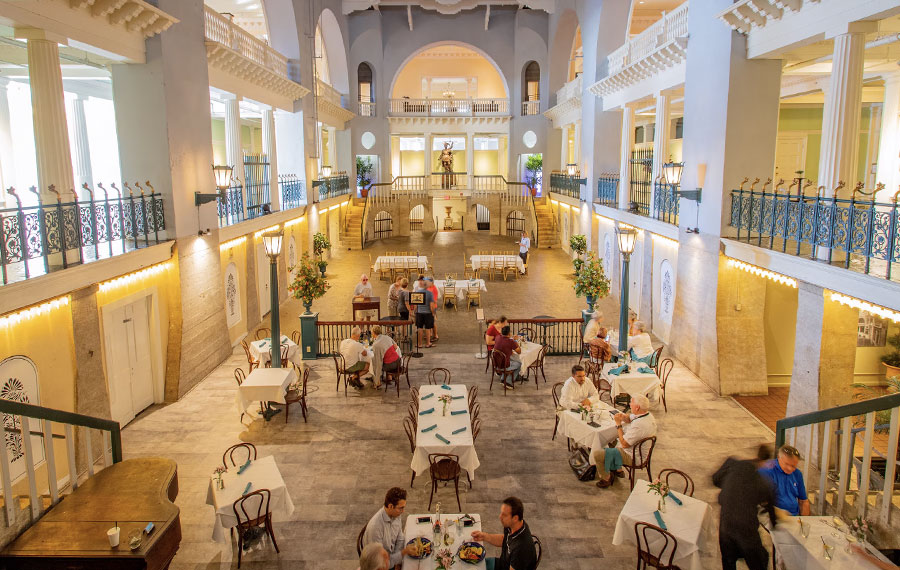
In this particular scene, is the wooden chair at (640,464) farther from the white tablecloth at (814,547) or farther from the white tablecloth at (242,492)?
the white tablecloth at (242,492)

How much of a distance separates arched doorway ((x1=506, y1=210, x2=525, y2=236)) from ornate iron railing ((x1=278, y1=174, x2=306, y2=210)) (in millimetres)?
13756

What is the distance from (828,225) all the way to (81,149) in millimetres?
15880

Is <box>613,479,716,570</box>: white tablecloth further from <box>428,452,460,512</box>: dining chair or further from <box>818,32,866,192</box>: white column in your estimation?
<box>818,32,866,192</box>: white column

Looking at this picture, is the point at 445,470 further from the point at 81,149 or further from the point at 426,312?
the point at 81,149

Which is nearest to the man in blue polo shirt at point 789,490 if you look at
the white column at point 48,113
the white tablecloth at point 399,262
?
the white column at point 48,113

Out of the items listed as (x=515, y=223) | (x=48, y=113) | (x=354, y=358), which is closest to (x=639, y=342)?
(x=354, y=358)

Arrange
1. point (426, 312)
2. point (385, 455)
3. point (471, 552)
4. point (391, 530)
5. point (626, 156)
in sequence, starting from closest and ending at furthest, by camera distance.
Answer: point (471, 552)
point (391, 530)
point (385, 455)
point (426, 312)
point (626, 156)

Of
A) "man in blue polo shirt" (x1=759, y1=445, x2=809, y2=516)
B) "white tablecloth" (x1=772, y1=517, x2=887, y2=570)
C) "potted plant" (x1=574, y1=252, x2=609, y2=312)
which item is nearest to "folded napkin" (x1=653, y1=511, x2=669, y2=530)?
"white tablecloth" (x1=772, y1=517, x2=887, y2=570)

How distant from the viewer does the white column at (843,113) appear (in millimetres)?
8570

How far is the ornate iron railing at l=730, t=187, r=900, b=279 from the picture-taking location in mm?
7492

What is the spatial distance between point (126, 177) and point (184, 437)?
16.1 feet

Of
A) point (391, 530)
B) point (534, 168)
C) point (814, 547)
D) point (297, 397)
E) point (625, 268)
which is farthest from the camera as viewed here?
point (534, 168)

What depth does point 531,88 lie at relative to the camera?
32.8 m

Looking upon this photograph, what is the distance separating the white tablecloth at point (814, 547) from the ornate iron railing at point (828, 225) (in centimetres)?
323
